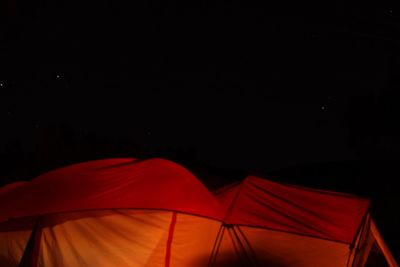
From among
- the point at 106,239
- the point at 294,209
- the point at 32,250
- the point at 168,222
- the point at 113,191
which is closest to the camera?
the point at 113,191

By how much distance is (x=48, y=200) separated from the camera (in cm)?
510

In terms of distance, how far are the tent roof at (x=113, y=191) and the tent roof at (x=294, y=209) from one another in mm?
331

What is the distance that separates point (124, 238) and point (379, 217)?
910 cm

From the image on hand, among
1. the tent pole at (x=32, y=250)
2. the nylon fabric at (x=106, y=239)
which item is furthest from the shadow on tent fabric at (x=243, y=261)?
the tent pole at (x=32, y=250)

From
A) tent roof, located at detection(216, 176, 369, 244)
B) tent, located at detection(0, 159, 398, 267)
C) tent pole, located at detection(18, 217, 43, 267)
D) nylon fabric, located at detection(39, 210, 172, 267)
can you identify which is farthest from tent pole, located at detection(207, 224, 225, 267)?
tent pole, located at detection(18, 217, 43, 267)

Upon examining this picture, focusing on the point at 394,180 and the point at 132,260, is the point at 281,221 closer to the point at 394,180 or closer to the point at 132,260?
the point at 132,260

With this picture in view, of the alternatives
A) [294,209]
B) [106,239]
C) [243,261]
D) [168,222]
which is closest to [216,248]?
[243,261]

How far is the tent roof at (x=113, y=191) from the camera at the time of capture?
5086 millimetres

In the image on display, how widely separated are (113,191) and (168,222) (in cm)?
151

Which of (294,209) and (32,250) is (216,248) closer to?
(294,209)

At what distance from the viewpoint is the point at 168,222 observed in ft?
21.6

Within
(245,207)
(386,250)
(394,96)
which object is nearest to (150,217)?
(245,207)

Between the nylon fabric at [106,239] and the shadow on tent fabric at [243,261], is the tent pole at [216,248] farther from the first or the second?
the nylon fabric at [106,239]

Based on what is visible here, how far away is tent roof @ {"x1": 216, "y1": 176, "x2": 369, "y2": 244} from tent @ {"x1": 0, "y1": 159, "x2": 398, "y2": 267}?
0.01 meters
